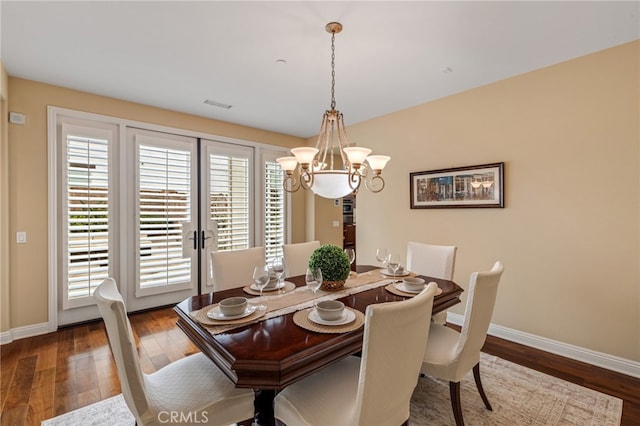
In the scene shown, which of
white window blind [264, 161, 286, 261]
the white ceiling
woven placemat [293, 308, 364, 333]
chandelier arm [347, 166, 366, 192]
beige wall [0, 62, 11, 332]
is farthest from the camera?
white window blind [264, 161, 286, 261]

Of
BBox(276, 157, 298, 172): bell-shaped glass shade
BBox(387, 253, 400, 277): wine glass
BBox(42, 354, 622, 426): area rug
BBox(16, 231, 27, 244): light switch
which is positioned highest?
BBox(276, 157, 298, 172): bell-shaped glass shade

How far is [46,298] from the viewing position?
2984mm

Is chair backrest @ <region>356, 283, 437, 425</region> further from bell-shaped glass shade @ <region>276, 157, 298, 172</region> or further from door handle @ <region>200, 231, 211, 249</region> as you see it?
door handle @ <region>200, 231, 211, 249</region>

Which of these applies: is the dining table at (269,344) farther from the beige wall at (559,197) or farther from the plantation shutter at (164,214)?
the plantation shutter at (164,214)

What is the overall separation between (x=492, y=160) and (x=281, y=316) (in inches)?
106

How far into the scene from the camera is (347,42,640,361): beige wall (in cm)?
229

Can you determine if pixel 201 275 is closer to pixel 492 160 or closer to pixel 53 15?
pixel 53 15

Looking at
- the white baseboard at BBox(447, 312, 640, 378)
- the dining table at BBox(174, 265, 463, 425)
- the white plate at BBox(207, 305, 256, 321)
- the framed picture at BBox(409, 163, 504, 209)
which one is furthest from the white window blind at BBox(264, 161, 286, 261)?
the white baseboard at BBox(447, 312, 640, 378)

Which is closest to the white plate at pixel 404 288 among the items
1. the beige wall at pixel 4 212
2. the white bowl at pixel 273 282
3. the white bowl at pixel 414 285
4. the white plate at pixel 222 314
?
the white bowl at pixel 414 285

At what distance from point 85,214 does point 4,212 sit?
1.97 ft

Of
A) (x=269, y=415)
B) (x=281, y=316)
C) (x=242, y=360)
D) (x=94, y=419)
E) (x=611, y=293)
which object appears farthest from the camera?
(x=611, y=293)

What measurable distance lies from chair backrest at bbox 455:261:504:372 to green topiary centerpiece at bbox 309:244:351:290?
767mm

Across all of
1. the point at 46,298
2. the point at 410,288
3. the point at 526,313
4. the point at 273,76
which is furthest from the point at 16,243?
the point at 526,313

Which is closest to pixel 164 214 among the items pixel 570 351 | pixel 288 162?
pixel 288 162
